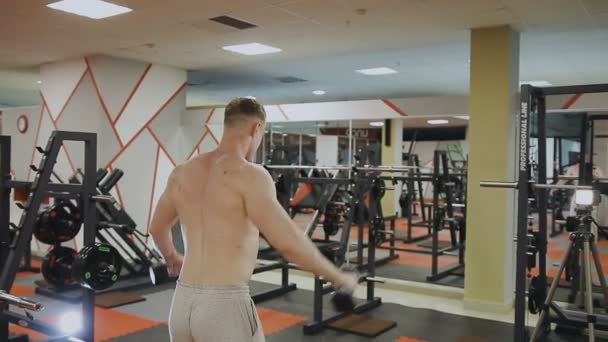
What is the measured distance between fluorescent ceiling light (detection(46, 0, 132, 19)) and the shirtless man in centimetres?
315

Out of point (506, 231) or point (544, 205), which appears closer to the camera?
point (544, 205)

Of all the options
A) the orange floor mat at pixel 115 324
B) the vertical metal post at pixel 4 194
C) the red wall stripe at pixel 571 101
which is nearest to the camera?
the vertical metal post at pixel 4 194

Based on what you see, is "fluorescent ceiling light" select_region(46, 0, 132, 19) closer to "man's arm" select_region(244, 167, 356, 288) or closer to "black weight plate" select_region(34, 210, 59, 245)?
"black weight plate" select_region(34, 210, 59, 245)

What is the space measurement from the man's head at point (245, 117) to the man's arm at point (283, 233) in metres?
0.19

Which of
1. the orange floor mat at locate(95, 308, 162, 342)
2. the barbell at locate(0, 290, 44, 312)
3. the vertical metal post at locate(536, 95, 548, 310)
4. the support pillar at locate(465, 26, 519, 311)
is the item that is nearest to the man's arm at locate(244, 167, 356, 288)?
the barbell at locate(0, 290, 44, 312)

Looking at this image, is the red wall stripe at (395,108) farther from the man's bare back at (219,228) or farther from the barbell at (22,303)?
the man's bare back at (219,228)

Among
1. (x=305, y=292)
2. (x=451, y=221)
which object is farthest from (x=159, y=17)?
(x=451, y=221)

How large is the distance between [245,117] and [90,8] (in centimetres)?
340

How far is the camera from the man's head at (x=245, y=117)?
193cm

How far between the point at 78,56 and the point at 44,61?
2.33 feet

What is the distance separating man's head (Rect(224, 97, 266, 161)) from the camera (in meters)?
1.93

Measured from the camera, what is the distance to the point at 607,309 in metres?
4.71

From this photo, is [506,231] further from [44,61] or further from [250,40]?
[44,61]

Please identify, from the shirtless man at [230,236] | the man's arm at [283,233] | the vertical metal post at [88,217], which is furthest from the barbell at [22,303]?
the man's arm at [283,233]
